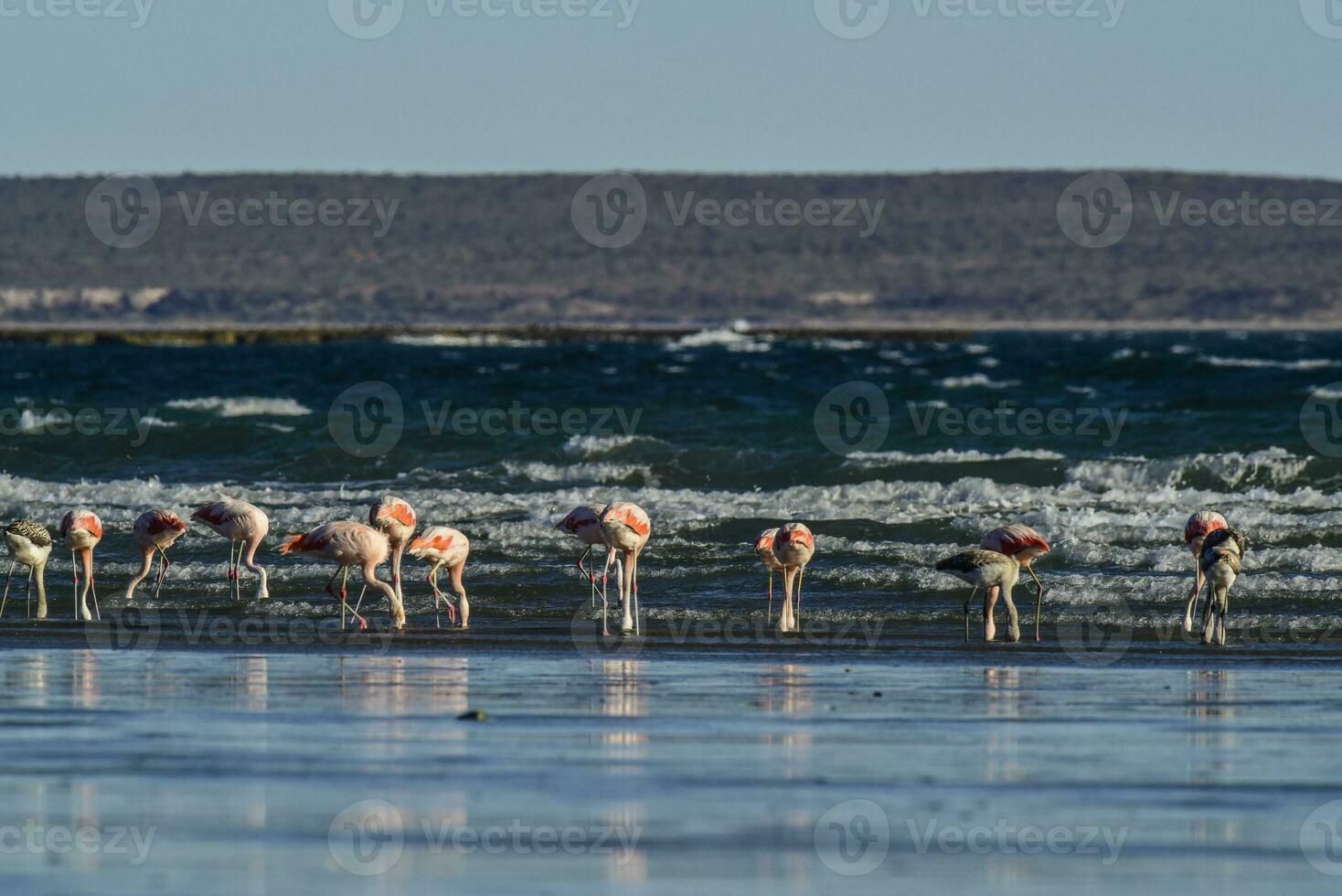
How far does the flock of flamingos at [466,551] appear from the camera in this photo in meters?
15.4

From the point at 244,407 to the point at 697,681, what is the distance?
28434 millimetres

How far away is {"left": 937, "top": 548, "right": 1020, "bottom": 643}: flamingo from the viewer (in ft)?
50.2

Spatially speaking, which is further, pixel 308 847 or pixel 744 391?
pixel 744 391

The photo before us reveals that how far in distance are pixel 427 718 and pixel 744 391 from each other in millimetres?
36357

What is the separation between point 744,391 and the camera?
4675cm

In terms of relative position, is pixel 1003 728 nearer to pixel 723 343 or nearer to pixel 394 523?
pixel 394 523

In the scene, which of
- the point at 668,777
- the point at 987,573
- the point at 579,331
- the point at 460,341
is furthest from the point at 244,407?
the point at 579,331

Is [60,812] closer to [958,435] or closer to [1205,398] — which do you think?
[958,435]

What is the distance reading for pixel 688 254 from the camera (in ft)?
565

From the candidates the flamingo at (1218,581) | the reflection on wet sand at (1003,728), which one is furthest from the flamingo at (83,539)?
the flamingo at (1218,581)

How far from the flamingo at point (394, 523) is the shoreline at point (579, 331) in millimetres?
94759

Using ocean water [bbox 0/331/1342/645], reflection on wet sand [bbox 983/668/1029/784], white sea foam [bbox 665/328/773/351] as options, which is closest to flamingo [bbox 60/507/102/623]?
ocean water [bbox 0/331/1342/645]

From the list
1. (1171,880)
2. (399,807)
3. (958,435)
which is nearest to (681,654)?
(399,807)

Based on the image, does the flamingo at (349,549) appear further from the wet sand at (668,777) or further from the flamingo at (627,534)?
the wet sand at (668,777)
